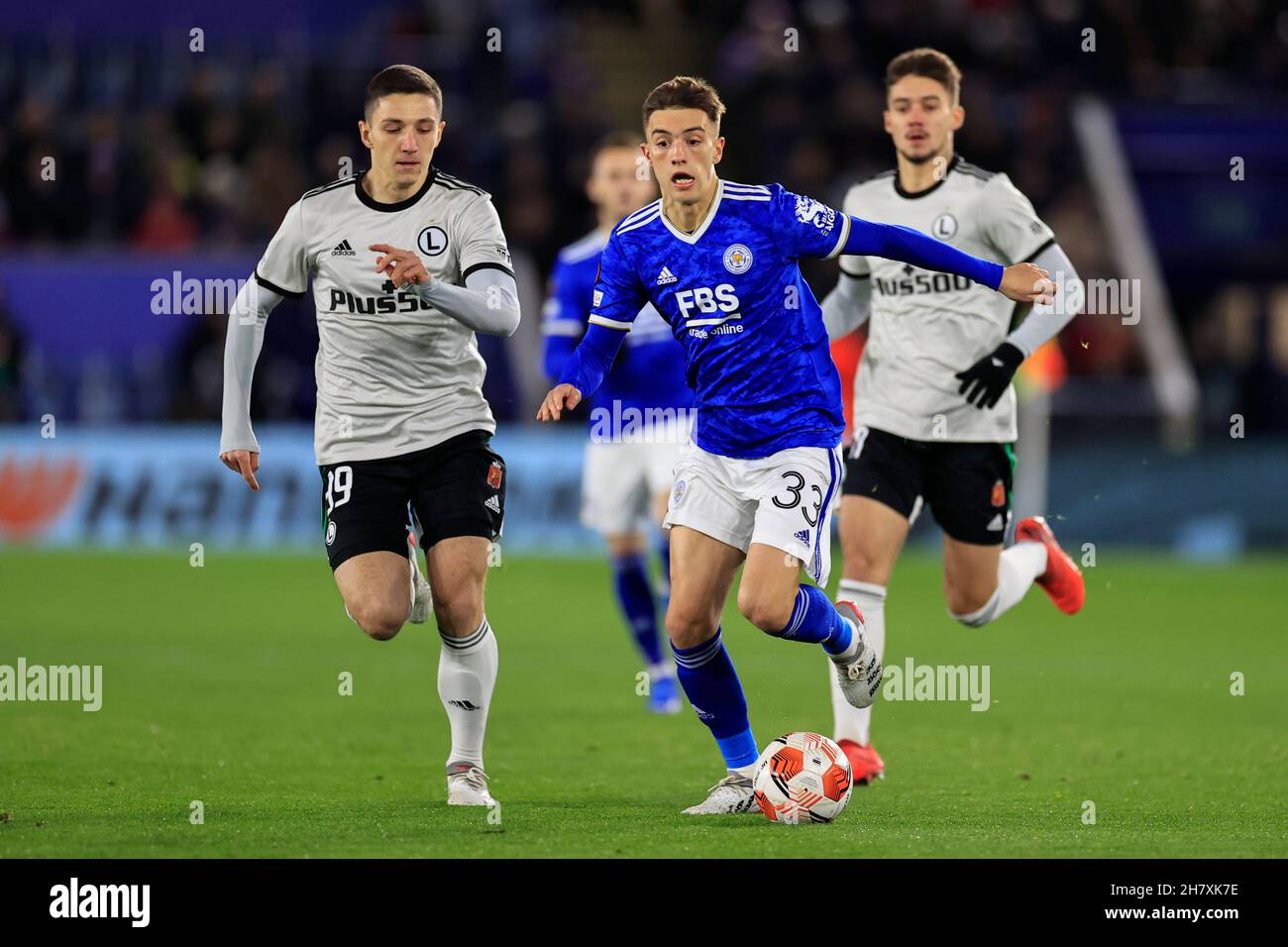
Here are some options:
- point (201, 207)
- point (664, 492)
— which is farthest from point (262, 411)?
point (664, 492)

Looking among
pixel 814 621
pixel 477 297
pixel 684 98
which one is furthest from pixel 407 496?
pixel 684 98

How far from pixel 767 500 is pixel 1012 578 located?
6.69 ft

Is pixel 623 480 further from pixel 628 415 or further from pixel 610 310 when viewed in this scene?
pixel 610 310

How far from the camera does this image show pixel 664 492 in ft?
32.6

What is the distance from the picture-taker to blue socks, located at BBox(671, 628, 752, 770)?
6.88 metres

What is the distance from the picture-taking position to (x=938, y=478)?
804 centimetres

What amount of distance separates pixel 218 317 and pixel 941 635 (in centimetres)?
923

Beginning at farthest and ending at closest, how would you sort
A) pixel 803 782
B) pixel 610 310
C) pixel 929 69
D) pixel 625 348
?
1. pixel 625 348
2. pixel 929 69
3. pixel 610 310
4. pixel 803 782

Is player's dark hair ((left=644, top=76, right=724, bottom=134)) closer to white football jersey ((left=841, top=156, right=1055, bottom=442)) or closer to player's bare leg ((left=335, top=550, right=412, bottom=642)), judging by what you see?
white football jersey ((left=841, top=156, right=1055, bottom=442))

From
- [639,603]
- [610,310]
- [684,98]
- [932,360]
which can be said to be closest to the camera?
[684,98]

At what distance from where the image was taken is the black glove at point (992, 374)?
7.59m
